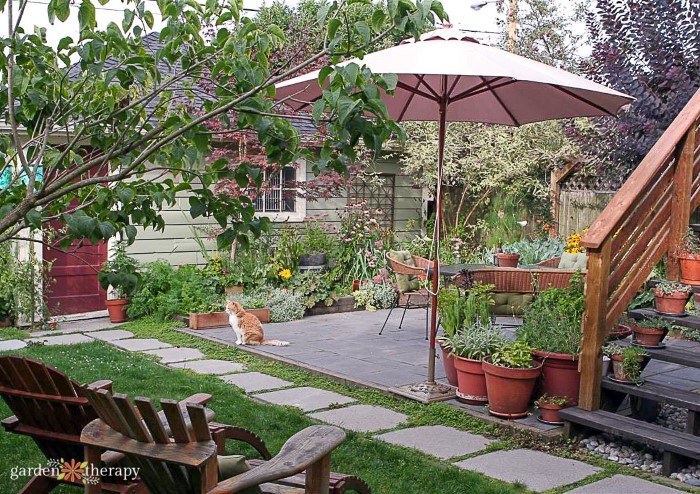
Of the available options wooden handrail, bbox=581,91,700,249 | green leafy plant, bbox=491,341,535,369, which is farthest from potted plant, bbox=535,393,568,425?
wooden handrail, bbox=581,91,700,249

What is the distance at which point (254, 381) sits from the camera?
6.63 metres

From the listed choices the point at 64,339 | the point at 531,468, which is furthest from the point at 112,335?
the point at 531,468

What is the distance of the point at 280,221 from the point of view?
1159cm

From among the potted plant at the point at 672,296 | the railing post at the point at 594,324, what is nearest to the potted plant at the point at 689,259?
the potted plant at the point at 672,296

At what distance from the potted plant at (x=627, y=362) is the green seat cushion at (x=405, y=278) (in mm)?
3876

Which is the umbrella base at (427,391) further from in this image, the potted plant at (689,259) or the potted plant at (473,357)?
the potted plant at (689,259)

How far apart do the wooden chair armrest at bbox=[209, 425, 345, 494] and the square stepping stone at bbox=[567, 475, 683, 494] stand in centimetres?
178

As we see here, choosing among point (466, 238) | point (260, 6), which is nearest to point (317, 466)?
point (466, 238)

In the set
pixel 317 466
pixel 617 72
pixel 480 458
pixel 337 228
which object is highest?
pixel 617 72

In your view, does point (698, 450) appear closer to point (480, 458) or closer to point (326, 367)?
point (480, 458)

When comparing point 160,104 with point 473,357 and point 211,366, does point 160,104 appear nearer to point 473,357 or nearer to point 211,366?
point 473,357

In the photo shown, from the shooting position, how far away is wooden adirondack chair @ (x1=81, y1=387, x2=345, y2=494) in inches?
102

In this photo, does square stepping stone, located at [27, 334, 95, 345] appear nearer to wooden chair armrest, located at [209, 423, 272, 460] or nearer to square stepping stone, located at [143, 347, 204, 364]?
square stepping stone, located at [143, 347, 204, 364]

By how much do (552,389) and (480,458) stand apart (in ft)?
3.10
